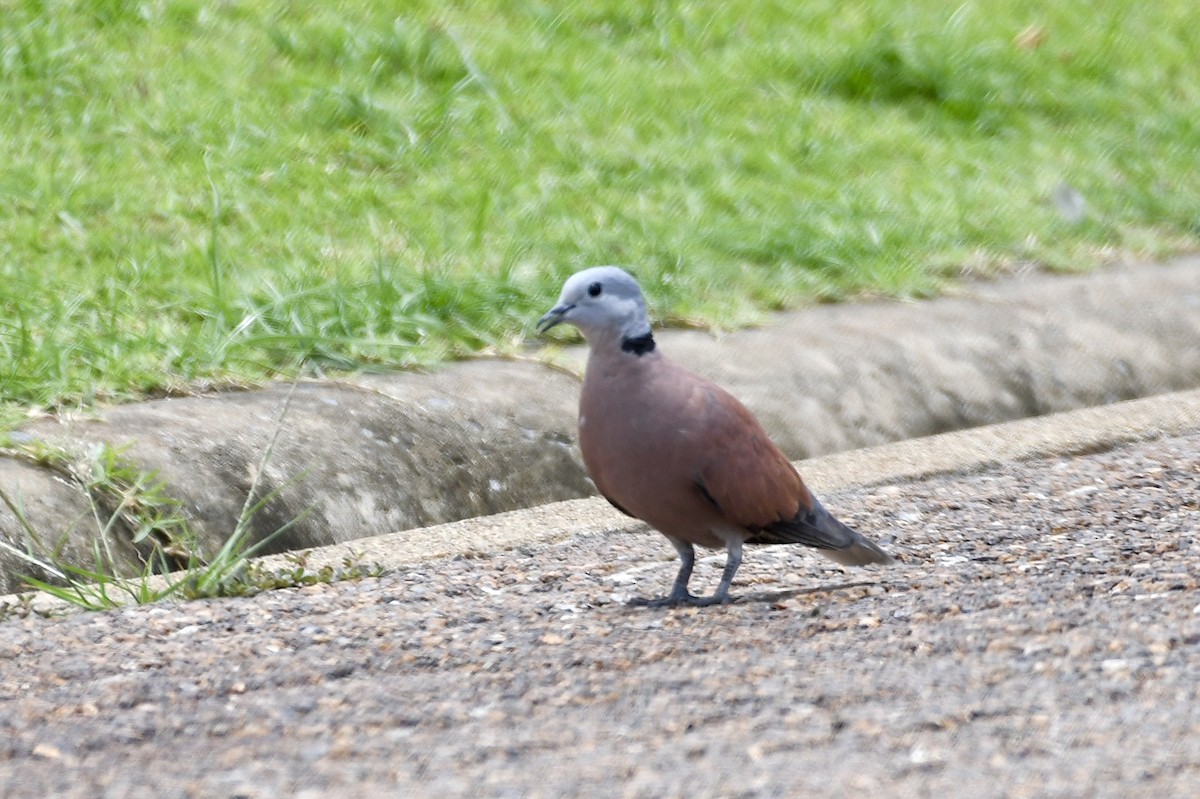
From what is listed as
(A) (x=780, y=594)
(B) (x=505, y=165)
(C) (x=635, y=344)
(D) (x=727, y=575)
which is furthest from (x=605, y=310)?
(B) (x=505, y=165)

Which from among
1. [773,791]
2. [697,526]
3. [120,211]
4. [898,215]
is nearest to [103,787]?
[773,791]

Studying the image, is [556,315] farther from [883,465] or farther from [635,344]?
[883,465]

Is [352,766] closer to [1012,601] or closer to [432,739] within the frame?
[432,739]

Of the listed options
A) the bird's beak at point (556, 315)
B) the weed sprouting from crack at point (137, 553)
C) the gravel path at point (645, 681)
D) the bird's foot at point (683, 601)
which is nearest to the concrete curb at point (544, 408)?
the weed sprouting from crack at point (137, 553)

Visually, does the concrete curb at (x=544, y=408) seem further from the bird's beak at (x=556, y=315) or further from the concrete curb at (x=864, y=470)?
Answer: the bird's beak at (x=556, y=315)

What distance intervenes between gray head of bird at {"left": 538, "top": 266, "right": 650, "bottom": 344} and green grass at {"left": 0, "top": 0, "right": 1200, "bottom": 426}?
4.37 ft

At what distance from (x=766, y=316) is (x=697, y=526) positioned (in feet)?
6.72

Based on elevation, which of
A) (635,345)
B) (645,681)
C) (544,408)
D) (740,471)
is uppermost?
(635,345)

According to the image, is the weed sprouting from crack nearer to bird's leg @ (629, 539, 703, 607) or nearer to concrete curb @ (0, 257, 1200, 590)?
concrete curb @ (0, 257, 1200, 590)

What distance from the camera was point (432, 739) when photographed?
240 cm

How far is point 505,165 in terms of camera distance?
5.73 m

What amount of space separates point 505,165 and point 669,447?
9.31 ft

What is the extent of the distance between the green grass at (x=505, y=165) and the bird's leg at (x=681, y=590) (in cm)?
135

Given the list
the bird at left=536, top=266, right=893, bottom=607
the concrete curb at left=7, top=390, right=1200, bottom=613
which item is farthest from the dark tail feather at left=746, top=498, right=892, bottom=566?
the concrete curb at left=7, top=390, right=1200, bottom=613
